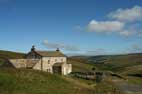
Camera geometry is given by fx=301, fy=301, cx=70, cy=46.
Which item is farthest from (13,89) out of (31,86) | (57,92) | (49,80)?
(49,80)

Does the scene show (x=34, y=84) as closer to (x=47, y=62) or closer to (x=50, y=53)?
(x=47, y=62)

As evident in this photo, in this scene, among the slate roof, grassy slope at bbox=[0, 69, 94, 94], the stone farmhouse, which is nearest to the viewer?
grassy slope at bbox=[0, 69, 94, 94]

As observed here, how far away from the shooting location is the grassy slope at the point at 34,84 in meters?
57.2

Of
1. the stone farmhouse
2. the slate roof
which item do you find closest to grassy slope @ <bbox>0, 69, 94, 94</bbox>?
the stone farmhouse

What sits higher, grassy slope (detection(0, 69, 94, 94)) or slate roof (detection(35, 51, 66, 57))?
slate roof (detection(35, 51, 66, 57))

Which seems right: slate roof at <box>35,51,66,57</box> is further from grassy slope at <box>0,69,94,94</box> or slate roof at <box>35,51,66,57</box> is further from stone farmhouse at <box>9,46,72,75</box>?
grassy slope at <box>0,69,94,94</box>

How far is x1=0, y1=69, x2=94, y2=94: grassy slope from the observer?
57.2m

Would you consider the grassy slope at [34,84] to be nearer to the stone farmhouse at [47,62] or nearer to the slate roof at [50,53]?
the stone farmhouse at [47,62]

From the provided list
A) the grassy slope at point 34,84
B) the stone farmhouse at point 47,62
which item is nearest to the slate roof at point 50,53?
the stone farmhouse at point 47,62

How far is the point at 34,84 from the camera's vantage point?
6262 cm

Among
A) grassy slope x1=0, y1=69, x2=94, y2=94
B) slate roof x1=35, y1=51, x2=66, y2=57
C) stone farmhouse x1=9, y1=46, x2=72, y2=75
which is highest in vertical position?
slate roof x1=35, y1=51, x2=66, y2=57

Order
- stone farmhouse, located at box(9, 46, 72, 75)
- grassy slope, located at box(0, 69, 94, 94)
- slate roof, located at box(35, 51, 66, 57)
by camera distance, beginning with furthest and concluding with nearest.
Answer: slate roof, located at box(35, 51, 66, 57) → stone farmhouse, located at box(9, 46, 72, 75) → grassy slope, located at box(0, 69, 94, 94)

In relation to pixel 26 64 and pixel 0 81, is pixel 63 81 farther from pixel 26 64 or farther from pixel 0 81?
pixel 26 64

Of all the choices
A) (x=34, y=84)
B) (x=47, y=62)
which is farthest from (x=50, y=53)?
(x=34, y=84)
